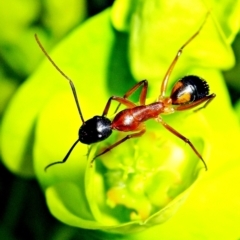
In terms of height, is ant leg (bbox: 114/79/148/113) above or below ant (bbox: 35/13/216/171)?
above

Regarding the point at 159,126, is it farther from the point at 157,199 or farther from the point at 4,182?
the point at 4,182

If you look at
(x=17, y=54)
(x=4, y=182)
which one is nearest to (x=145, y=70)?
(x=17, y=54)
